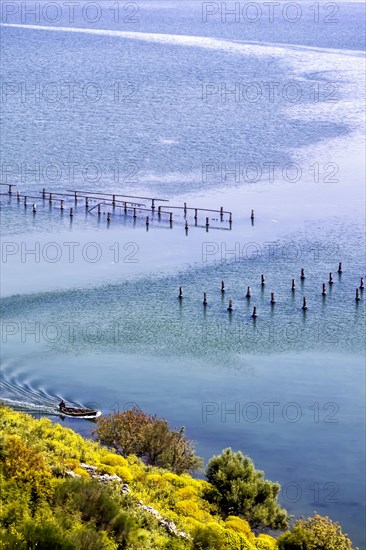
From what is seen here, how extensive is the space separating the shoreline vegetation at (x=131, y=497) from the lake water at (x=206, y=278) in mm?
6687

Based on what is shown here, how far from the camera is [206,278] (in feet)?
336

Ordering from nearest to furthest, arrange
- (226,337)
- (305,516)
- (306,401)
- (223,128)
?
(305,516) → (306,401) → (226,337) → (223,128)

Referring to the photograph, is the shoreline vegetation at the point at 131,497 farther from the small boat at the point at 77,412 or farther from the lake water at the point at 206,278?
the lake water at the point at 206,278

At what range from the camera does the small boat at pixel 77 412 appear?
70562 mm

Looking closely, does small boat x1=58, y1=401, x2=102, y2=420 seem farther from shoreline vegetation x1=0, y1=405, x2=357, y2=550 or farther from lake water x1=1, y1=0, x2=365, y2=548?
shoreline vegetation x1=0, y1=405, x2=357, y2=550

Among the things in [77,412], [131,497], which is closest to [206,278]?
[77,412]

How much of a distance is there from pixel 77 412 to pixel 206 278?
3393 centimetres

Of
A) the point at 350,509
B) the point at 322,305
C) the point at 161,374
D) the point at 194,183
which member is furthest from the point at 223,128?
the point at 350,509

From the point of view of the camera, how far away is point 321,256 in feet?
358

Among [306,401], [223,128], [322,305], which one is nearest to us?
[306,401]

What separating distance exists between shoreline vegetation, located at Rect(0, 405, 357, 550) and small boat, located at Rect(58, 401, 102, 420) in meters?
5.77

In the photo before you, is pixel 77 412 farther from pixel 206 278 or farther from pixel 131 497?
pixel 206 278

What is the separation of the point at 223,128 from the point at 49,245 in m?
56.2

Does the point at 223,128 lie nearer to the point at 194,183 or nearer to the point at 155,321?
the point at 194,183
